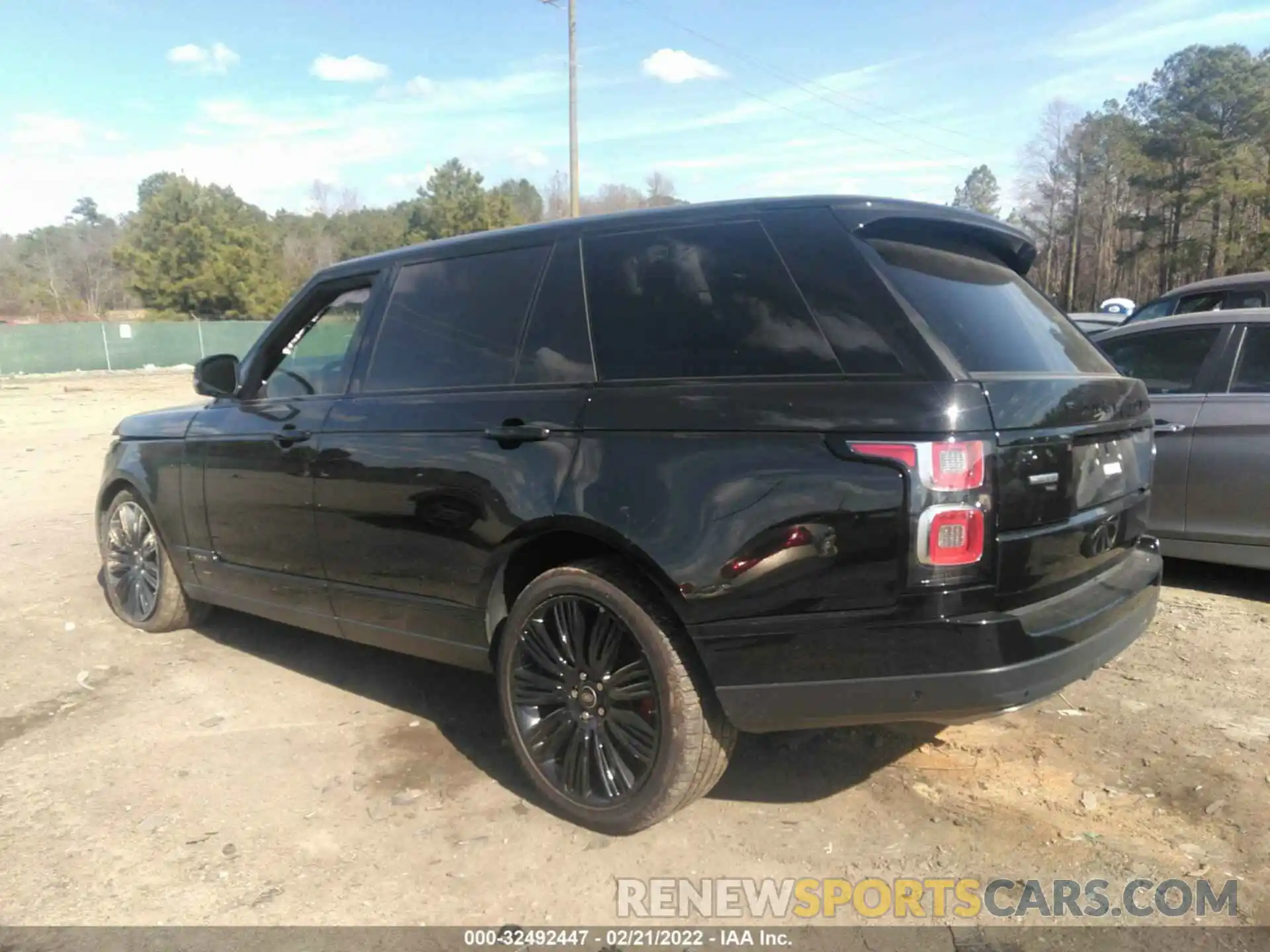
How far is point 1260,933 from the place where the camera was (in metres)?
2.48

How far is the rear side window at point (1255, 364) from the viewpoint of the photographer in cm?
504

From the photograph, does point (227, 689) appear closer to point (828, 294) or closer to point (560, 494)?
point (560, 494)

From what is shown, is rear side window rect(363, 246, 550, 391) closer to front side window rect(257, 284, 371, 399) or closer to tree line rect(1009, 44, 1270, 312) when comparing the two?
front side window rect(257, 284, 371, 399)

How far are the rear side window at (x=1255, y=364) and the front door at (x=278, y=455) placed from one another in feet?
14.8

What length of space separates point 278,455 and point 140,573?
1733 mm

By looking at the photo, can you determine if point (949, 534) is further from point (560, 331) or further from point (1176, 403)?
point (1176, 403)

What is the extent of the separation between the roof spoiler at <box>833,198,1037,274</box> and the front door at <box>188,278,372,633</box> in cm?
215

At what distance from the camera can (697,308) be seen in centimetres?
292

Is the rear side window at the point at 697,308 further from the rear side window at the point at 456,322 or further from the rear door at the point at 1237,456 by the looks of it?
the rear door at the point at 1237,456

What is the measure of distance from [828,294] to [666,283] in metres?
0.58

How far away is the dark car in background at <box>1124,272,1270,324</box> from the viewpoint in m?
7.46

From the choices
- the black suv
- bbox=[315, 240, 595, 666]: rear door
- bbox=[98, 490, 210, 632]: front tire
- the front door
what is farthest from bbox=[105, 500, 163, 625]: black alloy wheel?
bbox=[315, 240, 595, 666]: rear door

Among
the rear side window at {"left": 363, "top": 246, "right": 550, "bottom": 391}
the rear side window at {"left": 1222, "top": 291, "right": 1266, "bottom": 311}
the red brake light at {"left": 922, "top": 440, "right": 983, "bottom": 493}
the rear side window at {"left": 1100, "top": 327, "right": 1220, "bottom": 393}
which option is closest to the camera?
the red brake light at {"left": 922, "top": 440, "right": 983, "bottom": 493}

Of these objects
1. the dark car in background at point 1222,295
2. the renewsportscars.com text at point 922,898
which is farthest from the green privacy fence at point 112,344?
the renewsportscars.com text at point 922,898
